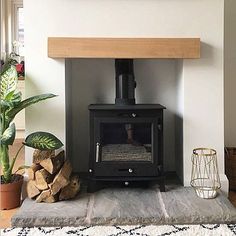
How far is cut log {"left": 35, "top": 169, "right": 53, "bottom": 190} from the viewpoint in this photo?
244 cm

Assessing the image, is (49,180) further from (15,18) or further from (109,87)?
(15,18)

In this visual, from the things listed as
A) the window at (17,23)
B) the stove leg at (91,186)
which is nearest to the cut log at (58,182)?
the stove leg at (91,186)

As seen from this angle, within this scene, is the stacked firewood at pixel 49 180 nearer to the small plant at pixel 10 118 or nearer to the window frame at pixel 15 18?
the small plant at pixel 10 118

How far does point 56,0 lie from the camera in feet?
8.70

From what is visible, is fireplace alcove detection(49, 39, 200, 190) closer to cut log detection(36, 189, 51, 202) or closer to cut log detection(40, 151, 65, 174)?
cut log detection(40, 151, 65, 174)

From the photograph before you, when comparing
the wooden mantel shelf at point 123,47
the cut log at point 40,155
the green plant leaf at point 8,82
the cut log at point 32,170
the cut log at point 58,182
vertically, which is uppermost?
the wooden mantel shelf at point 123,47

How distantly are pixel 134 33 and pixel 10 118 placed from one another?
1064mm

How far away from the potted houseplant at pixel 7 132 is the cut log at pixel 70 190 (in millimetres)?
284

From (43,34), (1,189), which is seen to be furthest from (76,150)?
(43,34)

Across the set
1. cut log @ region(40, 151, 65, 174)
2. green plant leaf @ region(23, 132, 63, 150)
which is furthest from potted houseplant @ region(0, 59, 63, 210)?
cut log @ region(40, 151, 65, 174)

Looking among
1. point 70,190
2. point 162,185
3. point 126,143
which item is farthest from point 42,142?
point 162,185

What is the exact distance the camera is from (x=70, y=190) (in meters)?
2.49

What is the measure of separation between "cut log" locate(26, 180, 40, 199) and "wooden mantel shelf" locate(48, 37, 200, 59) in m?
0.90

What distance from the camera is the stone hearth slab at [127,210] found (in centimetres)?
221
